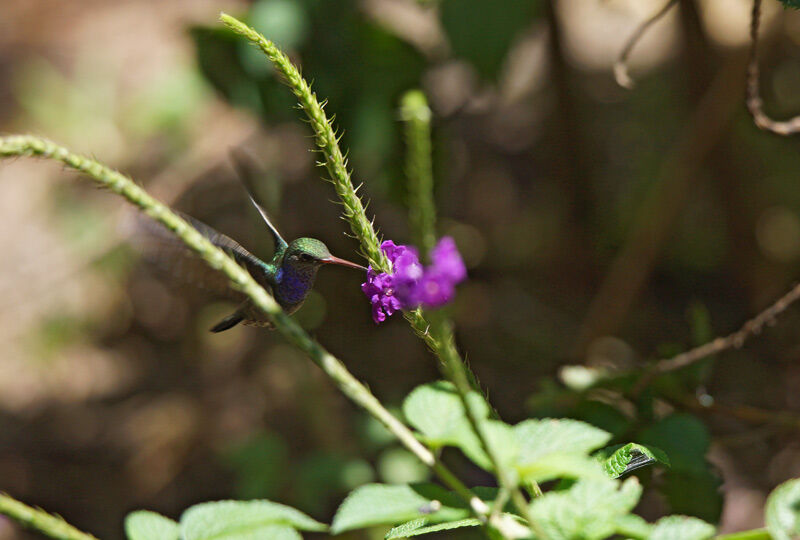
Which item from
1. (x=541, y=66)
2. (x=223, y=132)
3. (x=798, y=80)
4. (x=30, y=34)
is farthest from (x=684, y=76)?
(x=30, y=34)

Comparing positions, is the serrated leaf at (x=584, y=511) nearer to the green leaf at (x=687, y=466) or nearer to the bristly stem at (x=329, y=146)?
the bristly stem at (x=329, y=146)

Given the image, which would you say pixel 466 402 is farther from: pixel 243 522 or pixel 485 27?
pixel 485 27

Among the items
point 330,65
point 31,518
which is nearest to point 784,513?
point 31,518

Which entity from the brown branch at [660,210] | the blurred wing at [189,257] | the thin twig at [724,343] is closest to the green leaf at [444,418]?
the blurred wing at [189,257]

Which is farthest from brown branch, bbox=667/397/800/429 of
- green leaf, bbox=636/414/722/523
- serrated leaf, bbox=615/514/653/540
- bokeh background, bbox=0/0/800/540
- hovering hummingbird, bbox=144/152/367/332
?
serrated leaf, bbox=615/514/653/540

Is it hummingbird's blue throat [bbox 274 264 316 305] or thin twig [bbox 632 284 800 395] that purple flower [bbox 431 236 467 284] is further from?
thin twig [bbox 632 284 800 395]

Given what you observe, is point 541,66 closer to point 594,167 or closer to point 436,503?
point 594,167
